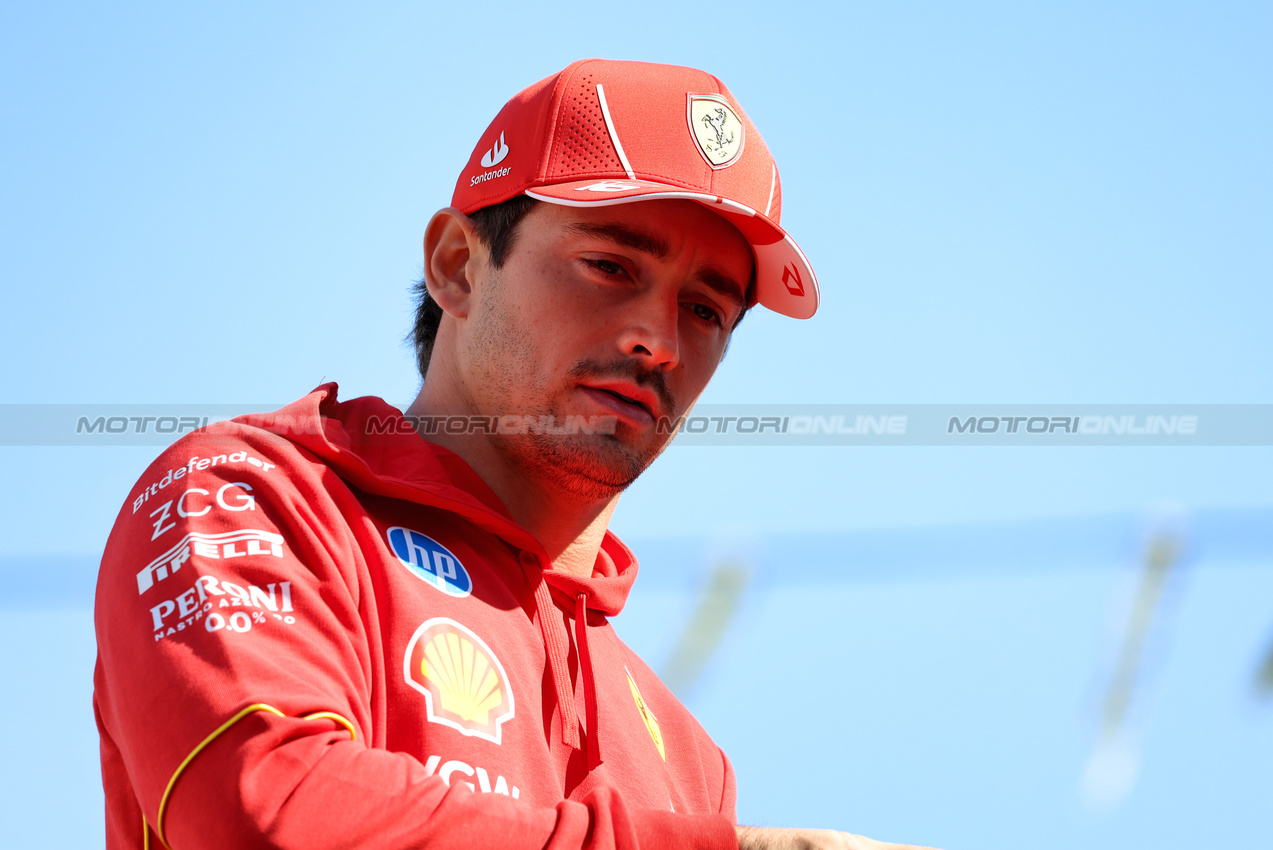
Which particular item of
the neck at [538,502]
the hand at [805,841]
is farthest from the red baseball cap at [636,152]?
the hand at [805,841]

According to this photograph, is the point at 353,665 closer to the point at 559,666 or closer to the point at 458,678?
the point at 458,678

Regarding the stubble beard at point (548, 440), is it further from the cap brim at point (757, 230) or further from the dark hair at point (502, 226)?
the cap brim at point (757, 230)

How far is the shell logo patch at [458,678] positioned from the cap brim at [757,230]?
924mm

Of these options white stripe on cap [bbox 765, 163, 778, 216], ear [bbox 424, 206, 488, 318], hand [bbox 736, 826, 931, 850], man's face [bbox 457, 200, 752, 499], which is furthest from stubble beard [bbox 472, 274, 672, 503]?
hand [bbox 736, 826, 931, 850]

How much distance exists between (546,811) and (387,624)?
0.49 meters

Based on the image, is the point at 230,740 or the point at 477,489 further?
the point at 477,489

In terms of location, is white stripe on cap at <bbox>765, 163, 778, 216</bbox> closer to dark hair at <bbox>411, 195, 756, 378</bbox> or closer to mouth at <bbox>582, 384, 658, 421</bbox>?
dark hair at <bbox>411, 195, 756, 378</bbox>

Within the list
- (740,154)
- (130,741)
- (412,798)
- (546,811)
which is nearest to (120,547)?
(130,741)

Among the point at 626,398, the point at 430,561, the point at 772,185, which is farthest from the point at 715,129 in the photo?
the point at 430,561

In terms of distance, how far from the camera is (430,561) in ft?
7.04

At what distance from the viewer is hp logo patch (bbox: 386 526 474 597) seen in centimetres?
210

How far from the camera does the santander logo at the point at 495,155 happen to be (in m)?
2.70

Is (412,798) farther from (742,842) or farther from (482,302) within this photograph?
(482,302)

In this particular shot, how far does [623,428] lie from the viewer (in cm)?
249
